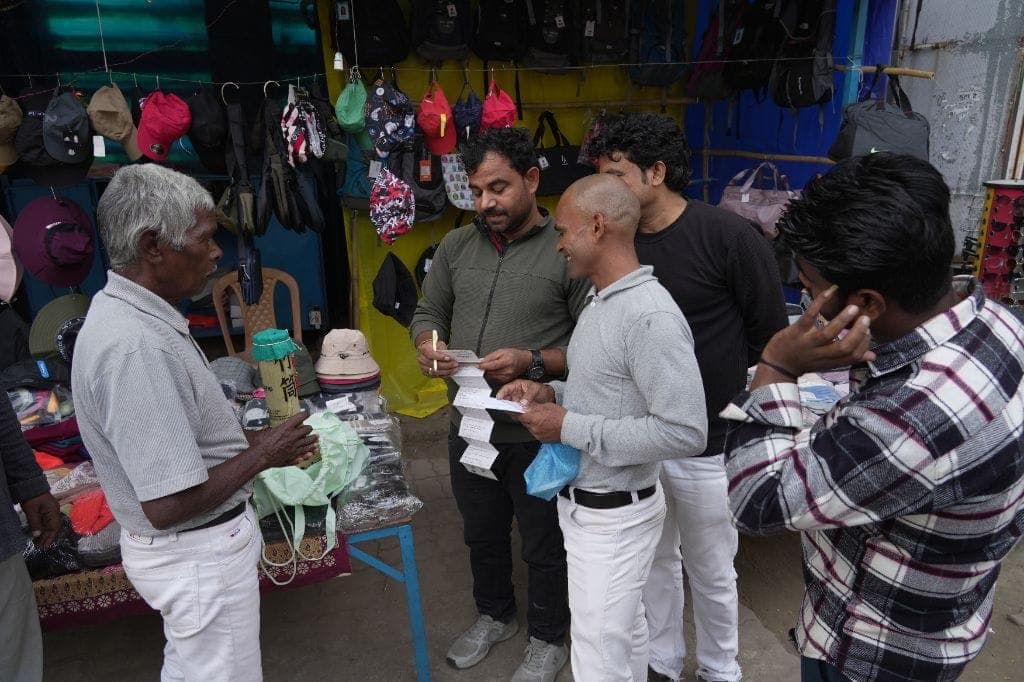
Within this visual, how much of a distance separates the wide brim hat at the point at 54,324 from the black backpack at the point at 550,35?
3.66 metres

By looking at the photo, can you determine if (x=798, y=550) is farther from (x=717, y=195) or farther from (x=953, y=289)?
(x=717, y=195)

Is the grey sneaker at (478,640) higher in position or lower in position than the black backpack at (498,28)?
lower

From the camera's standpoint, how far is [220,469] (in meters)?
1.77

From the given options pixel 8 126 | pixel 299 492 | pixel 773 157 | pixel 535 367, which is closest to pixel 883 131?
pixel 773 157

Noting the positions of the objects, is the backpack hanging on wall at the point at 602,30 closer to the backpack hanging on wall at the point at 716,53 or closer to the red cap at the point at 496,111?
the backpack hanging on wall at the point at 716,53

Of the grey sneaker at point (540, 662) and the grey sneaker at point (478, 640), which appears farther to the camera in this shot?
the grey sneaker at point (478, 640)

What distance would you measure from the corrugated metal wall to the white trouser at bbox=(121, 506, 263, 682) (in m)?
5.14

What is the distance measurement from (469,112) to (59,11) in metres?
4.37

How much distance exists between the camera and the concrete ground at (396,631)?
2932 mm

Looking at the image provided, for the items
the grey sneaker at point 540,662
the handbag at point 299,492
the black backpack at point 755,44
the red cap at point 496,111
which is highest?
the black backpack at point 755,44

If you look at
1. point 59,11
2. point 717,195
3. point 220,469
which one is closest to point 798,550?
point 220,469

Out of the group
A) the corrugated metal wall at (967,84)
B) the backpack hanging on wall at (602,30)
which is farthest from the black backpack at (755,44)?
the corrugated metal wall at (967,84)

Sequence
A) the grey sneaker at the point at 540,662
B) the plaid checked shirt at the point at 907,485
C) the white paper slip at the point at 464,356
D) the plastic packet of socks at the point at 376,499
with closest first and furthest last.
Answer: the plaid checked shirt at the point at 907,485
the white paper slip at the point at 464,356
the plastic packet of socks at the point at 376,499
the grey sneaker at the point at 540,662

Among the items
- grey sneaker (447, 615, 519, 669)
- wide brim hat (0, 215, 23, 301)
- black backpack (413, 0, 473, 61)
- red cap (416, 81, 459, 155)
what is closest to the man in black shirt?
grey sneaker (447, 615, 519, 669)
